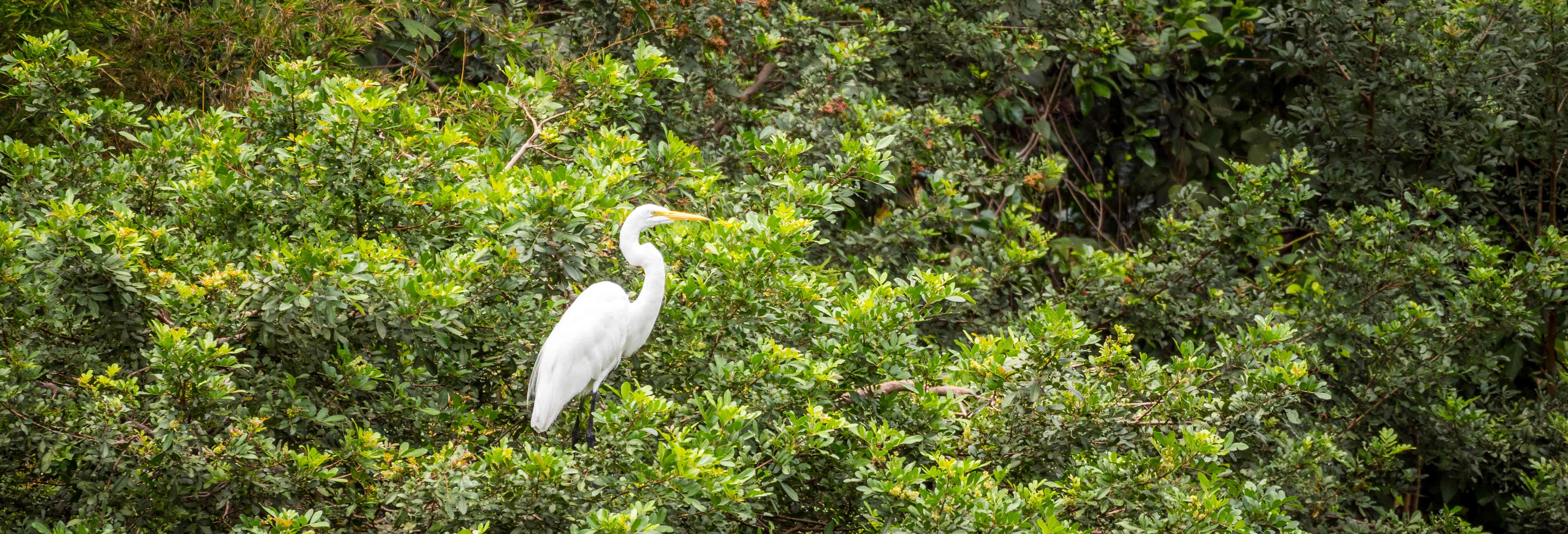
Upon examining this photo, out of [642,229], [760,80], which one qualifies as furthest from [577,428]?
[760,80]

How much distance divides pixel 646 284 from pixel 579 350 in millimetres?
222

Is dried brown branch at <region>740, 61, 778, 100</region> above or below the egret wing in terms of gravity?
below

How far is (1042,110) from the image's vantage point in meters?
5.39

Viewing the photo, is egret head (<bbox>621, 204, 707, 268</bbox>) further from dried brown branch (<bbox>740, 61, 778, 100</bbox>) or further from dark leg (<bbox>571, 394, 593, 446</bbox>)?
dried brown branch (<bbox>740, 61, 778, 100</bbox>)

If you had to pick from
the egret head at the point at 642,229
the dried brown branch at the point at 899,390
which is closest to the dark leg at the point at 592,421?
the egret head at the point at 642,229

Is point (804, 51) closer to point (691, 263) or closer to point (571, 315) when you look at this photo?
point (691, 263)

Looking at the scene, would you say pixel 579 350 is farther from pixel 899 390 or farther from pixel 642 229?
pixel 899 390

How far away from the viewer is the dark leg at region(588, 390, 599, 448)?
2.46 m

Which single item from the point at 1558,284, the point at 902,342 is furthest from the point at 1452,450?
the point at 902,342

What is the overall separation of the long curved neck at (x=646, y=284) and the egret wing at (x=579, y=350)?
0.03 metres

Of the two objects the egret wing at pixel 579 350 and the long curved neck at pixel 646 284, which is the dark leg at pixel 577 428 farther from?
the long curved neck at pixel 646 284

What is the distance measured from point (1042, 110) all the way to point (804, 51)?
59.1 inches

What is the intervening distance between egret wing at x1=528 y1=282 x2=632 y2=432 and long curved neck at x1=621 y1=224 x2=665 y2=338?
3 centimetres

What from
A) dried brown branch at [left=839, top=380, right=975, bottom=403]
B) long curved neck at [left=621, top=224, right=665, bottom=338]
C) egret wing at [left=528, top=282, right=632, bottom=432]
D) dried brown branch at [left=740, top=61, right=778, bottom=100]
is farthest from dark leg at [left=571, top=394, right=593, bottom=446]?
dried brown branch at [left=740, top=61, right=778, bottom=100]
